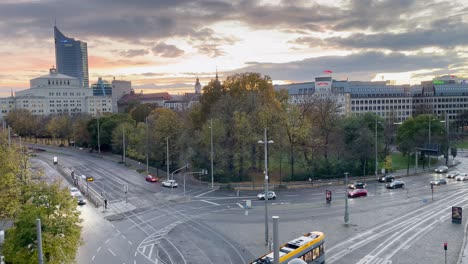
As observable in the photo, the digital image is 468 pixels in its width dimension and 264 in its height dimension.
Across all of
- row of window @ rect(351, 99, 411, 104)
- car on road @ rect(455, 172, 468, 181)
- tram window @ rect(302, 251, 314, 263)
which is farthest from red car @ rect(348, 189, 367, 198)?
row of window @ rect(351, 99, 411, 104)

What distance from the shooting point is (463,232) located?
1451 inches

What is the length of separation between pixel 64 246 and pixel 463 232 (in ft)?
116

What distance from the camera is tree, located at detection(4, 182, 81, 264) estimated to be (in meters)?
24.1

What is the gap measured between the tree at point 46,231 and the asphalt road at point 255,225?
6.96 metres

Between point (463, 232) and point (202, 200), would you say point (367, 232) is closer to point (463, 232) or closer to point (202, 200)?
point (463, 232)

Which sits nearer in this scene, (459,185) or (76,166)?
(459,185)

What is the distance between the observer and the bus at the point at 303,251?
995 inches

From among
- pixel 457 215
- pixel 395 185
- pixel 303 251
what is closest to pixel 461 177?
pixel 395 185

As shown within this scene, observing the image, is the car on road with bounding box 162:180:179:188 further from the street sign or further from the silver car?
the silver car

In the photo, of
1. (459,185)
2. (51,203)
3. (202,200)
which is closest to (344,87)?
(459,185)

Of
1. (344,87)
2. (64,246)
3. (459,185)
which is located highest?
(344,87)

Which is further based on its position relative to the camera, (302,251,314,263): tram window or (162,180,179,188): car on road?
(162,180,179,188): car on road

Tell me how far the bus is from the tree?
12.4 meters

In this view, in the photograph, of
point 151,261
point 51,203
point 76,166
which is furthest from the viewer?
point 76,166
